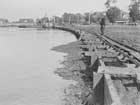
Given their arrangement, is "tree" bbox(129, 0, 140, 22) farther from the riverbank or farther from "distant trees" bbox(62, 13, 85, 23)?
"distant trees" bbox(62, 13, 85, 23)

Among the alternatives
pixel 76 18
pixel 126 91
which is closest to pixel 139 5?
pixel 76 18

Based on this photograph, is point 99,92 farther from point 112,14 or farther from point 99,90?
point 112,14

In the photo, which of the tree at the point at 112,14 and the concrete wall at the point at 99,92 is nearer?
the concrete wall at the point at 99,92

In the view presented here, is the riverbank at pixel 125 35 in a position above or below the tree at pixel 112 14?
below

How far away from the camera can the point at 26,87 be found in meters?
10.3

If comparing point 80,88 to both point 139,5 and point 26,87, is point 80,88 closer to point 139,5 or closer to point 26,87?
point 26,87

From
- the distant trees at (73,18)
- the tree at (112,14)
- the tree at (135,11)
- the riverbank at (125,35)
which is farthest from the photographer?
the distant trees at (73,18)

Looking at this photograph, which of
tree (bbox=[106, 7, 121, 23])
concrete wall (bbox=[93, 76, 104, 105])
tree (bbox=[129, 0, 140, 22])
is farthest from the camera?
tree (bbox=[106, 7, 121, 23])

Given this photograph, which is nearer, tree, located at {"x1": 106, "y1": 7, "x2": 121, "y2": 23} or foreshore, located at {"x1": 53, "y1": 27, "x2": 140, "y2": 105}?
foreshore, located at {"x1": 53, "y1": 27, "x2": 140, "y2": 105}

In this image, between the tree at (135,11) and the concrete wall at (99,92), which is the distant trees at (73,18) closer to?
the tree at (135,11)

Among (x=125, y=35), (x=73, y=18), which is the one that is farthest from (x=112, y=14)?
(x=125, y=35)

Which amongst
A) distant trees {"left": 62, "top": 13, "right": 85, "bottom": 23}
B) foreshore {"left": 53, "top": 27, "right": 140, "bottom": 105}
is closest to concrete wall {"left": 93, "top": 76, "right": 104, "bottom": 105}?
foreshore {"left": 53, "top": 27, "right": 140, "bottom": 105}

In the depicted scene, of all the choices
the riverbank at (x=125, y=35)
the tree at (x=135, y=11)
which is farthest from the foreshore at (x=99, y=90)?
the tree at (x=135, y=11)

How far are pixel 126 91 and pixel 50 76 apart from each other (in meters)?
7.13
